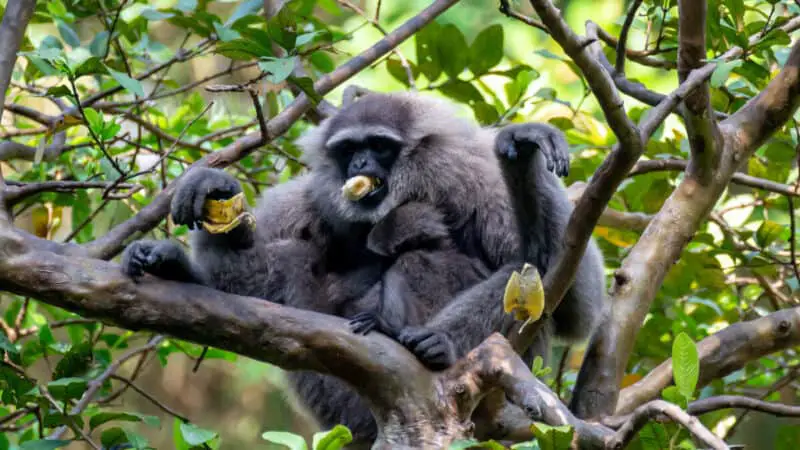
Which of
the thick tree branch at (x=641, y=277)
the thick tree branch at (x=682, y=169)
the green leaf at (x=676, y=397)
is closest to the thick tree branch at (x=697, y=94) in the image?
the thick tree branch at (x=641, y=277)

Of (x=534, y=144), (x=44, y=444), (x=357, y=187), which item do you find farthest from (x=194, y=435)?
(x=357, y=187)

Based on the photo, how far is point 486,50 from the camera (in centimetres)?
576

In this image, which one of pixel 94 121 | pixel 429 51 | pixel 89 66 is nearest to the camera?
pixel 89 66

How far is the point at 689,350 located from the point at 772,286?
3.49 m

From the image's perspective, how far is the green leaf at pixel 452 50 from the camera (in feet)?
18.9

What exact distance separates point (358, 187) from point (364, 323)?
1.37 m

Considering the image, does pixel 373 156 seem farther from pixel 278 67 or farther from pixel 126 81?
pixel 278 67

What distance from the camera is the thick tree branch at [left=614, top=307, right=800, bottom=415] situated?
4.48 m

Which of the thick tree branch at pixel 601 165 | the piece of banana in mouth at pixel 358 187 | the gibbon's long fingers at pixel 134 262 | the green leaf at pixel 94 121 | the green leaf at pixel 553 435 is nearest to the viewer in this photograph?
the green leaf at pixel 553 435

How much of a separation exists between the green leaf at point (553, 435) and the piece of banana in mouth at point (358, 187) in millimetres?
2461

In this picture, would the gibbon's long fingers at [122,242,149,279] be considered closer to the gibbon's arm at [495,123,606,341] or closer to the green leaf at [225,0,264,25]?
the gibbon's arm at [495,123,606,341]

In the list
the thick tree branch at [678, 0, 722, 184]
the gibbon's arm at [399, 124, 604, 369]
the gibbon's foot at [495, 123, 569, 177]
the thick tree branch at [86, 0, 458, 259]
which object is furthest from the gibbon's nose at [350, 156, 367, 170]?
the thick tree branch at [678, 0, 722, 184]

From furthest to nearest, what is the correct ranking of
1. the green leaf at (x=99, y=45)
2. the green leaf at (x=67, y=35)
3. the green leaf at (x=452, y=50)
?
1. the green leaf at (x=452, y=50)
2. the green leaf at (x=67, y=35)
3. the green leaf at (x=99, y=45)

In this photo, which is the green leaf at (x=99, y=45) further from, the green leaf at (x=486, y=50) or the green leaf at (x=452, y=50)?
the green leaf at (x=486, y=50)
